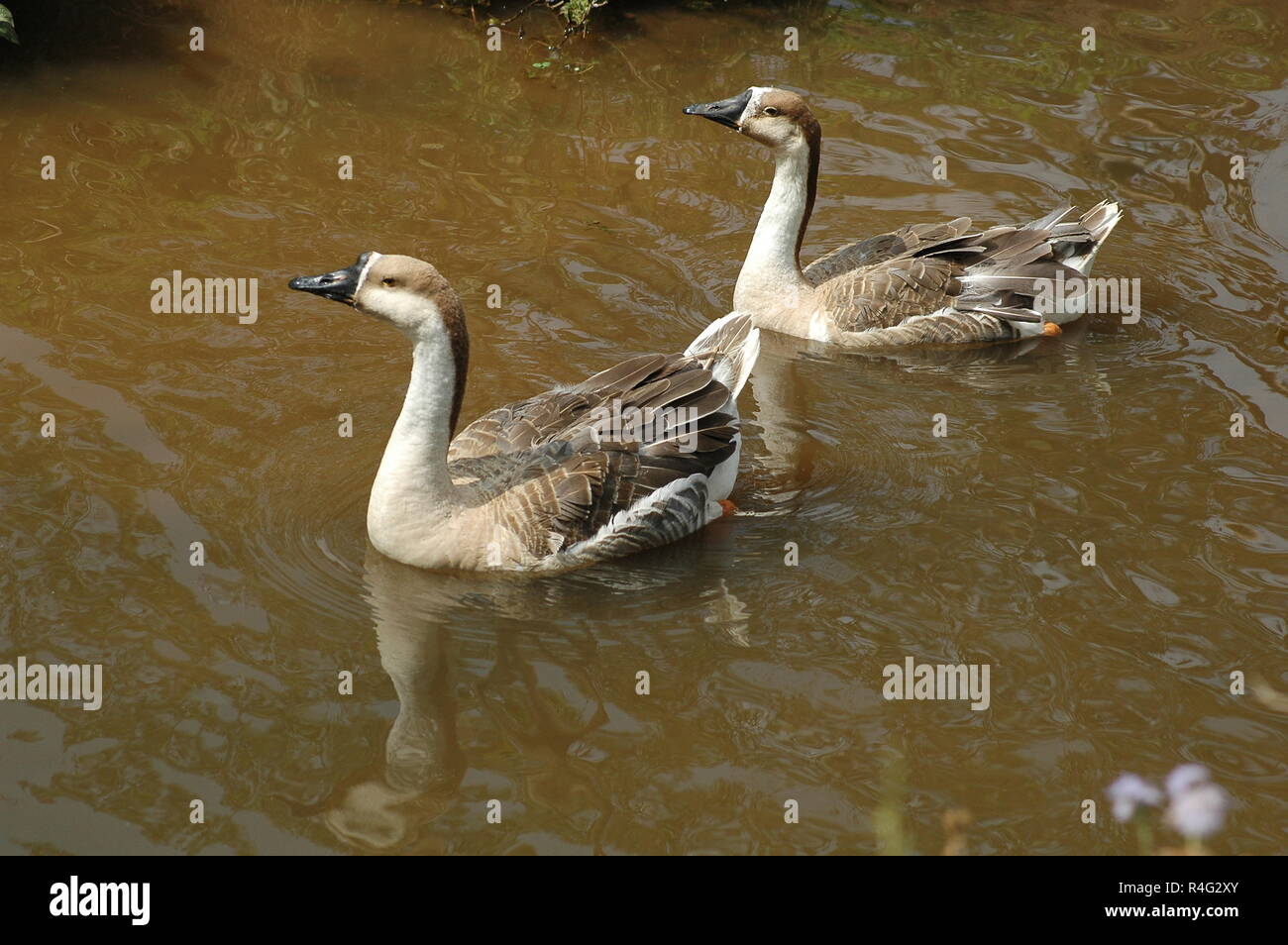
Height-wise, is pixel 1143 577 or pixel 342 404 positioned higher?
pixel 342 404

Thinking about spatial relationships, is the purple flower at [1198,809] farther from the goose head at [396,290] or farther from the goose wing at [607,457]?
the goose head at [396,290]

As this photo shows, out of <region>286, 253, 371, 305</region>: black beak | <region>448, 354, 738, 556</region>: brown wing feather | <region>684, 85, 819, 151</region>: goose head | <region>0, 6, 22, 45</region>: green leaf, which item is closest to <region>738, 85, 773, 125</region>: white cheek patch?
<region>684, 85, 819, 151</region>: goose head

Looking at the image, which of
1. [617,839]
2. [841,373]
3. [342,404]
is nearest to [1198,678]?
[617,839]

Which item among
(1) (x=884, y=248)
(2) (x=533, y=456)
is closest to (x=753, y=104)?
(1) (x=884, y=248)

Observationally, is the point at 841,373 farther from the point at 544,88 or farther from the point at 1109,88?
the point at 1109,88

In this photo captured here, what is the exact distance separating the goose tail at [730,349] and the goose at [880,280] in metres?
1.60

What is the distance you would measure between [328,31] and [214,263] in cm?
464

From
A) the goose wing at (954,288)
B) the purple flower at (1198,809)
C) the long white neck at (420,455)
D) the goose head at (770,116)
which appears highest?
the goose head at (770,116)

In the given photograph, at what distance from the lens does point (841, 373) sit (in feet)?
35.1

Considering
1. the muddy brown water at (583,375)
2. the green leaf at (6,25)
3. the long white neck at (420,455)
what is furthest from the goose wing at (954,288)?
the green leaf at (6,25)

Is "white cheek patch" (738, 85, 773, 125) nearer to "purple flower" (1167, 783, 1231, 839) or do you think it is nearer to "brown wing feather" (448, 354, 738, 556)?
"brown wing feather" (448, 354, 738, 556)

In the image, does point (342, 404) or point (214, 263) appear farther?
point (214, 263)

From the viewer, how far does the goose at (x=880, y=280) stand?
10.9 meters

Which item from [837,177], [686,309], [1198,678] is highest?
[837,177]
